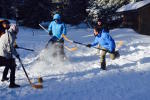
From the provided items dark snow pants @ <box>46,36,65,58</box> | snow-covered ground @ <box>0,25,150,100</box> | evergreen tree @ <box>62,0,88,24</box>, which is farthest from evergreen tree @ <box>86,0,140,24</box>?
dark snow pants @ <box>46,36,65,58</box>

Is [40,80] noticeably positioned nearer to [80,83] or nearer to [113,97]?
[80,83]

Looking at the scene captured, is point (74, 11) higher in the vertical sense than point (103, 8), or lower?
lower

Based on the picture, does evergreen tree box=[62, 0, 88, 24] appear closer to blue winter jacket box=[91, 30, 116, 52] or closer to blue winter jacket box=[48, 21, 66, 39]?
blue winter jacket box=[48, 21, 66, 39]

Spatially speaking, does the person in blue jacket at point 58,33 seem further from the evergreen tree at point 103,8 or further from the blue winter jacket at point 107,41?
the evergreen tree at point 103,8

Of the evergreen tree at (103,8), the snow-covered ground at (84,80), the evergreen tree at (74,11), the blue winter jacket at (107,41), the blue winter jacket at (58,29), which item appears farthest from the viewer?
the evergreen tree at (74,11)

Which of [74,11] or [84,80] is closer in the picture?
[84,80]

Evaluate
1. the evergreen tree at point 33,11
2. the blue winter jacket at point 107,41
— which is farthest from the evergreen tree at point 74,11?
the blue winter jacket at point 107,41

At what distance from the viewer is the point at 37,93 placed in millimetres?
7918

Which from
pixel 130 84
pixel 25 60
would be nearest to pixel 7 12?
pixel 25 60

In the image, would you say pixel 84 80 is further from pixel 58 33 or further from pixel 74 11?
pixel 74 11

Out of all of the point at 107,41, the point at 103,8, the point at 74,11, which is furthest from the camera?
the point at 74,11

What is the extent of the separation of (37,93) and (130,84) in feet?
8.98

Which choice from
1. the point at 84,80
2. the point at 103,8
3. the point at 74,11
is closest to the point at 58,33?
the point at 84,80

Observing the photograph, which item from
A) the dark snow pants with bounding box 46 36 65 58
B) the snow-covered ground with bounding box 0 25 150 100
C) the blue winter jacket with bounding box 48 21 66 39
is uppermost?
Answer: the blue winter jacket with bounding box 48 21 66 39
